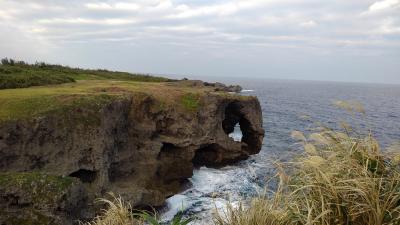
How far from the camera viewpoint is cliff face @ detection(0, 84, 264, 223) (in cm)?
2131

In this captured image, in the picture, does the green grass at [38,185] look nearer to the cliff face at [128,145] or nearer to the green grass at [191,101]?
the cliff face at [128,145]

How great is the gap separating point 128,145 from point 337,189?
21.3 m

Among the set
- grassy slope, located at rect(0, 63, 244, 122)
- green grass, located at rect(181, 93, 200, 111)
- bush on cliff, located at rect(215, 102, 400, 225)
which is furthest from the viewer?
green grass, located at rect(181, 93, 200, 111)

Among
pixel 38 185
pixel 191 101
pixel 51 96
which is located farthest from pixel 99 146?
pixel 191 101

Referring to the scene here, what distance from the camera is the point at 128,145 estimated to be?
88.2ft

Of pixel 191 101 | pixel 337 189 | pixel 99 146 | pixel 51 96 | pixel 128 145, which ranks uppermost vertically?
pixel 337 189

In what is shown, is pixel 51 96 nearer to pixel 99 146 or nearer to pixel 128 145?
pixel 99 146

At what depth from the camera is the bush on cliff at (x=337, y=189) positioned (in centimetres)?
636

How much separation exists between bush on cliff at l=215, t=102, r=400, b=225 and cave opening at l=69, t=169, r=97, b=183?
1669 cm

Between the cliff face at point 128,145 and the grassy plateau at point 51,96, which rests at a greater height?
the grassy plateau at point 51,96

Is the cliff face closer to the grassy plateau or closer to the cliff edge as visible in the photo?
the cliff edge

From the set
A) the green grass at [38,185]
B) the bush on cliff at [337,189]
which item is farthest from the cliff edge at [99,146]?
the bush on cliff at [337,189]

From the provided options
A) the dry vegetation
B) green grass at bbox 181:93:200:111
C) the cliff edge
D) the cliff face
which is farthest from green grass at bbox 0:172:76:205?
green grass at bbox 181:93:200:111

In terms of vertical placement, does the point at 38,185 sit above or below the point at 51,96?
below
